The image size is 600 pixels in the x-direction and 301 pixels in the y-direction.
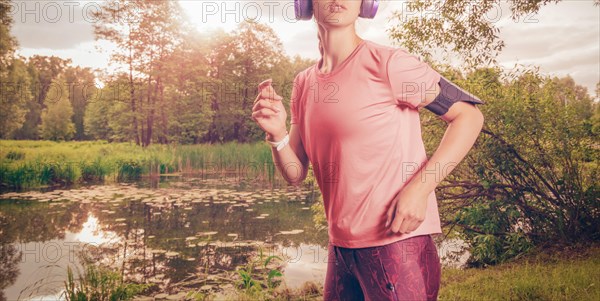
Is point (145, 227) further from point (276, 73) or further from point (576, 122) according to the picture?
point (276, 73)

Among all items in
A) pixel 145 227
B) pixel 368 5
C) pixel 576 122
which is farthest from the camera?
pixel 145 227

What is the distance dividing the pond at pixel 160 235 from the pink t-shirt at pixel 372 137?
382 cm

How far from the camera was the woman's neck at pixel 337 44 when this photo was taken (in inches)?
53.6

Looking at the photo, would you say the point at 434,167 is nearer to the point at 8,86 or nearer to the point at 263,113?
the point at 263,113

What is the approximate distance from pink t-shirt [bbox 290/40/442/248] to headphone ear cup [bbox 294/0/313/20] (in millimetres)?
301

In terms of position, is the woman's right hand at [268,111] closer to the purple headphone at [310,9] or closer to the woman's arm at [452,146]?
the purple headphone at [310,9]

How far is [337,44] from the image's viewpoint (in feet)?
4.50

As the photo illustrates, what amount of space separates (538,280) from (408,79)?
3309 millimetres

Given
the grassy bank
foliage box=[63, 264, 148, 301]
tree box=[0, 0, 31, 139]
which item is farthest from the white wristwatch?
tree box=[0, 0, 31, 139]

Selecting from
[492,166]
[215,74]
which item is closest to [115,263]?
[492,166]

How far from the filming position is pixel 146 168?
1320 centimetres

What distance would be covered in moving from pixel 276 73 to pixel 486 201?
63.5ft

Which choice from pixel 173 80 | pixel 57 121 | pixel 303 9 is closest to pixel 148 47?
pixel 173 80

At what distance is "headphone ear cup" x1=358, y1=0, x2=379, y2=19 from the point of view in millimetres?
1429
